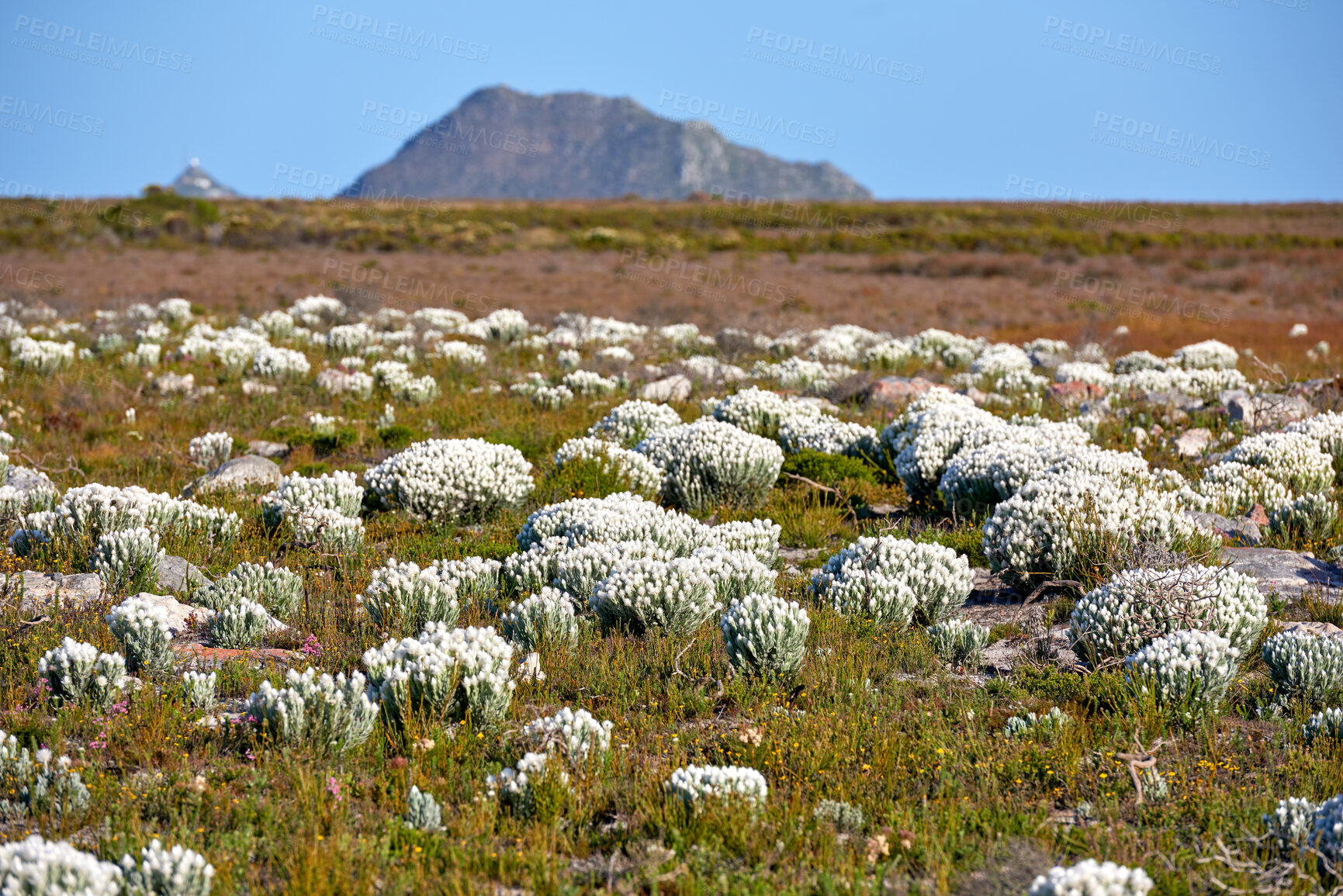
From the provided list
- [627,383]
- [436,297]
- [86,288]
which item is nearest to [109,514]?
[627,383]

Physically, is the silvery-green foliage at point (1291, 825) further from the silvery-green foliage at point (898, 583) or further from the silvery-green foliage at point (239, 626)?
the silvery-green foliage at point (239, 626)

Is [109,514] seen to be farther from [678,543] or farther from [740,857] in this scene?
[740,857]

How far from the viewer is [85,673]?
452cm

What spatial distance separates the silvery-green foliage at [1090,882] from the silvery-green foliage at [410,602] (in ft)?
12.5

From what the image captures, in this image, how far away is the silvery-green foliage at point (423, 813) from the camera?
3.60 m

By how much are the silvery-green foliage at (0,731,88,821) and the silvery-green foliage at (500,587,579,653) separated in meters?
2.27

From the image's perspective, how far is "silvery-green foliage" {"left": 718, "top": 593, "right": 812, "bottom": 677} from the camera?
4.99 meters

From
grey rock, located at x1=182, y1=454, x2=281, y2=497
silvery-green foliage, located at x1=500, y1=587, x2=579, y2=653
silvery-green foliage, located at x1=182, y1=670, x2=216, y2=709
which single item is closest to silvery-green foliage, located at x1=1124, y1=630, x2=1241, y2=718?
silvery-green foliage, located at x1=500, y1=587, x2=579, y2=653

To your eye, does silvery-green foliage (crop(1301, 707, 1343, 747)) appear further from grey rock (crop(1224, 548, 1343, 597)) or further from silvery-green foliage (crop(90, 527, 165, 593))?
silvery-green foliage (crop(90, 527, 165, 593))

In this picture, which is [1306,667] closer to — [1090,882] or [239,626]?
[1090,882]

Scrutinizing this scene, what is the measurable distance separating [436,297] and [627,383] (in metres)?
18.0

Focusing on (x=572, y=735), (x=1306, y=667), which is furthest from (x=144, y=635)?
(x=1306, y=667)

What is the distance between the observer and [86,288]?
96.9ft

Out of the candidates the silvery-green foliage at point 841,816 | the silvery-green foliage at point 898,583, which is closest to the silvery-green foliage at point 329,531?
the silvery-green foliage at point 898,583
